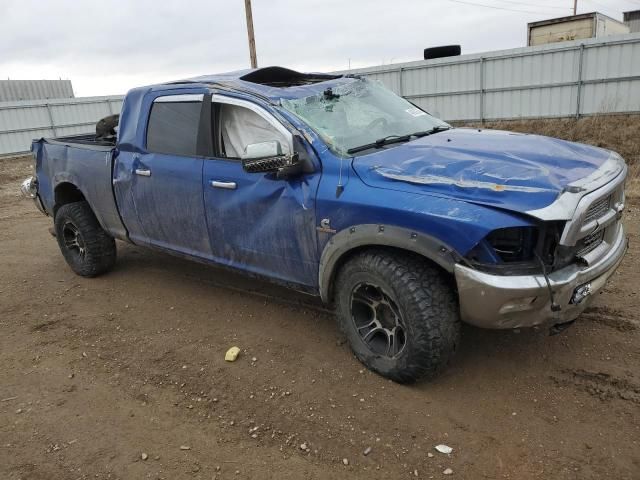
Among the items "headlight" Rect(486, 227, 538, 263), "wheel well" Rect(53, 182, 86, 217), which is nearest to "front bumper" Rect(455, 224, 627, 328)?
"headlight" Rect(486, 227, 538, 263)

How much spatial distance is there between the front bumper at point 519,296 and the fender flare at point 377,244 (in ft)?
0.34

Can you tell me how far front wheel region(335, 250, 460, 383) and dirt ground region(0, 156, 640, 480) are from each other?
203mm

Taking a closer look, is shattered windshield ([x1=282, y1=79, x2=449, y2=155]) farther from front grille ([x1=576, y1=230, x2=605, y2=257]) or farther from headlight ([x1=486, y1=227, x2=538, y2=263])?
front grille ([x1=576, y1=230, x2=605, y2=257])

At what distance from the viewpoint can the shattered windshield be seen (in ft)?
11.4

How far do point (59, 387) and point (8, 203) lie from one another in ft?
33.4

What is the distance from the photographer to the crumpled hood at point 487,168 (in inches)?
104

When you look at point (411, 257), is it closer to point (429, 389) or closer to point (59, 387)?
point (429, 389)

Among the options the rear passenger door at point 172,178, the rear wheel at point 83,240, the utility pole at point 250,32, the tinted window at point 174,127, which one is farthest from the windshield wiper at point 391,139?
the utility pole at point 250,32

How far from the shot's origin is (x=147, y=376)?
3.54 meters

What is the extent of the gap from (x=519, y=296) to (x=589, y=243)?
72 cm

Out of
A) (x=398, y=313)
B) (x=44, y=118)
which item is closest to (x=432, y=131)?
(x=398, y=313)

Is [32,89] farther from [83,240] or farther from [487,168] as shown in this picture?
[487,168]

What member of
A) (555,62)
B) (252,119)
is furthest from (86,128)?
(252,119)

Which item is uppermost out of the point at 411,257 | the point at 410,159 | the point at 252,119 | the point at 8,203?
the point at 252,119
